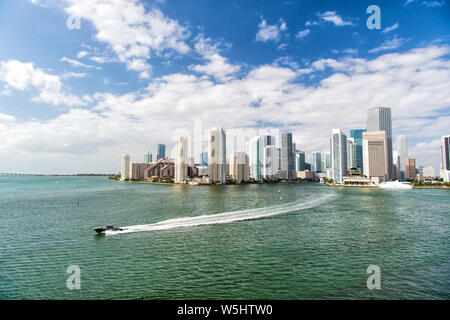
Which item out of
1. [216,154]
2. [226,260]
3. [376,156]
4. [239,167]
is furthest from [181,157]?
[226,260]

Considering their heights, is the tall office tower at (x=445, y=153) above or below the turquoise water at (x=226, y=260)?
above

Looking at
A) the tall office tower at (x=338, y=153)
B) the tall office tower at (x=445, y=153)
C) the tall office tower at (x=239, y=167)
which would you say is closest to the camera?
the tall office tower at (x=338, y=153)

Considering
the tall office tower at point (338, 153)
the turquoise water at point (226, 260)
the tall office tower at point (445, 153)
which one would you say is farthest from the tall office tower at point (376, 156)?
the turquoise water at point (226, 260)

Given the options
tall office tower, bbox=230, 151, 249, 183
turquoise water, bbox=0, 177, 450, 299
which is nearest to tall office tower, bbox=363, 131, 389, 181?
tall office tower, bbox=230, 151, 249, 183

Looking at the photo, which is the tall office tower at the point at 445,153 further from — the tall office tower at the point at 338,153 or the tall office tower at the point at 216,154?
the tall office tower at the point at 216,154

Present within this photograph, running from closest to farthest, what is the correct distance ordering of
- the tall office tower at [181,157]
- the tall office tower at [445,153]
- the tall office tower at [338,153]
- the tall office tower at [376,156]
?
the tall office tower at [181,157] < the tall office tower at [376,156] < the tall office tower at [338,153] < the tall office tower at [445,153]

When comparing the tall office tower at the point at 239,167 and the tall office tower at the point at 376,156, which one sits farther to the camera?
the tall office tower at the point at 239,167

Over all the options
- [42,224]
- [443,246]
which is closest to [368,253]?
[443,246]

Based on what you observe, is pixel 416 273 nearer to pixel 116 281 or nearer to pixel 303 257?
pixel 303 257
